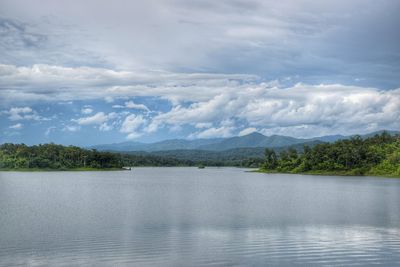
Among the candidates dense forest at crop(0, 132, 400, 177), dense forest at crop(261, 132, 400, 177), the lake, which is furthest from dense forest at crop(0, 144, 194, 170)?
the lake

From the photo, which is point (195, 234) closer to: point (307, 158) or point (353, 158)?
point (353, 158)

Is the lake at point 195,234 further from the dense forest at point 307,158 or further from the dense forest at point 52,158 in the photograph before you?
the dense forest at point 52,158

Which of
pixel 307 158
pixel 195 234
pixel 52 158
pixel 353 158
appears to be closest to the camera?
pixel 195 234

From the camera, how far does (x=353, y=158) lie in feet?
476

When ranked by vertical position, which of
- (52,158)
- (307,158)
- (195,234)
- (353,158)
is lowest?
(195,234)

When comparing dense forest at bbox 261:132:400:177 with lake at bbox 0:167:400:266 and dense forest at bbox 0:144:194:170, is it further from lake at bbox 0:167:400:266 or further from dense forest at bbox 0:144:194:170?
lake at bbox 0:167:400:266

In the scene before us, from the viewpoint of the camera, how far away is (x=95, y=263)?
23781mm

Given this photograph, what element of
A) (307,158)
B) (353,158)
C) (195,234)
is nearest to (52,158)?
(307,158)

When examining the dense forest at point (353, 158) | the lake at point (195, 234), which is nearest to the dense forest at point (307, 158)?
the dense forest at point (353, 158)

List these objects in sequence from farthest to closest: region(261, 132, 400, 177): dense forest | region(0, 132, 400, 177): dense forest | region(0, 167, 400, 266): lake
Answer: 1. region(0, 132, 400, 177): dense forest
2. region(261, 132, 400, 177): dense forest
3. region(0, 167, 400, 266): lake

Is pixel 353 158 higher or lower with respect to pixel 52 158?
lower

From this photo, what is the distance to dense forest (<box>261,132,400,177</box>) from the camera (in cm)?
14238

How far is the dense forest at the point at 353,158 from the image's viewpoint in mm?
142375

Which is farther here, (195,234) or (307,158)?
(307,158)
